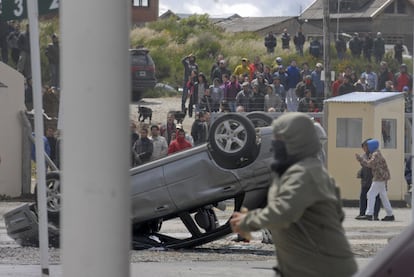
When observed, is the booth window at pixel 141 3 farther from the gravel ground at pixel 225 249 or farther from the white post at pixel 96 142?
the white post at pixel 96 142

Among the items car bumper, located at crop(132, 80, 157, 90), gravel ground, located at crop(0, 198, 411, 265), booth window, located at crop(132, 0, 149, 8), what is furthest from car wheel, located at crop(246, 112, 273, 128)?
booth window, located at crop(132, 0, 149, 8)

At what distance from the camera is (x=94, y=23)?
5.15 m

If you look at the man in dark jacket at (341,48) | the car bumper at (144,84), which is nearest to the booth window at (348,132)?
the car bumper at (144,84)

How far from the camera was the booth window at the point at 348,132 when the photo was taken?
25484 mm

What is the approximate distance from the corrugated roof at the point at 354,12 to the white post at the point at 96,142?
6603 centimetres

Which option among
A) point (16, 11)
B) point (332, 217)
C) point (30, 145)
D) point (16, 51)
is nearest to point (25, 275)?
point (16, 11)

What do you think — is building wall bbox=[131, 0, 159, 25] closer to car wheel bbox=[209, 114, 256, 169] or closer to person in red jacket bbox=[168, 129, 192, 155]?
person in red jacket bbox=[168, 129, 192, 155]

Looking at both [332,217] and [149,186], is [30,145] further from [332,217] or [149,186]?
[332,217]

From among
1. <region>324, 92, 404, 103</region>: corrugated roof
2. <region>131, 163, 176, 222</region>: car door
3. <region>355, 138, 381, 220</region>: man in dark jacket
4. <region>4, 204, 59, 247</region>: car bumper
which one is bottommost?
<region>355, 138, 381, 220</region>: man in dark jacket

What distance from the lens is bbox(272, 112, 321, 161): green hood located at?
6.06 metres

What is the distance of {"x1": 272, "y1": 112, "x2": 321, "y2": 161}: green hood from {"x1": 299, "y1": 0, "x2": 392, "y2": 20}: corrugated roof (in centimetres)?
6505

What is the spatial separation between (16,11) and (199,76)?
973 inches

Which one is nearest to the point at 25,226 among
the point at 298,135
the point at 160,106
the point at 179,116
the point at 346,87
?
the point at 298,135

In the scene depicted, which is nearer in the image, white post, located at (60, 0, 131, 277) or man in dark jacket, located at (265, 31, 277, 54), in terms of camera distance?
white post, located at (60, 0, 131, 277)
